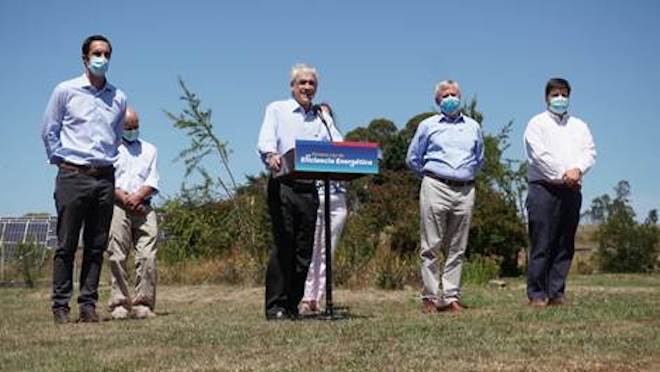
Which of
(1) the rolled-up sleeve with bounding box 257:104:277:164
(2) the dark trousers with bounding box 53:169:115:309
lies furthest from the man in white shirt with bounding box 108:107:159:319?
(1) the rolled-up sleeve with bounding box 257:104:277:164

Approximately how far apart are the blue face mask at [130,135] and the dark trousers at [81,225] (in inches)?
37.4

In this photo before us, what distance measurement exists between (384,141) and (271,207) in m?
39.6

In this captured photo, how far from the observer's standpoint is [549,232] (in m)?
8.12

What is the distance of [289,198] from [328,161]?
48 cm

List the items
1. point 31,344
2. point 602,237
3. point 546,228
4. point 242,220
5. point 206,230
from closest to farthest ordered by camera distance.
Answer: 1. point 31,344
2. point 546,228
3. point 242,220
4. point 206,230
5. point 602,237

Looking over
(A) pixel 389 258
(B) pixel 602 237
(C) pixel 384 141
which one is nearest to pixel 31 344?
(A) pixel 389 258

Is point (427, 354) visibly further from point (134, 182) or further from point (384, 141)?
point (384, 141)

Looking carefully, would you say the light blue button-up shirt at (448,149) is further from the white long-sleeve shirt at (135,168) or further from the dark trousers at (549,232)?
the white long-sleeve shirt at (135,168)

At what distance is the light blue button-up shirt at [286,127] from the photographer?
23.3 feet

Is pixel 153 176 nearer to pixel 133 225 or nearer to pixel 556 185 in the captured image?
pixel 133 225

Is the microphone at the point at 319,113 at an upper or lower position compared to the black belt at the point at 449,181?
upper

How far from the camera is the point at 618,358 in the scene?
465 cm

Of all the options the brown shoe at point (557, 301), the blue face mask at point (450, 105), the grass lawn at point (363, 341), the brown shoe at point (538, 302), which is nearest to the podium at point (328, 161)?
the grass lawn at point (363, 341)

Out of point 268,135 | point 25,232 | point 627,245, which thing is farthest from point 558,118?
point 627,245
